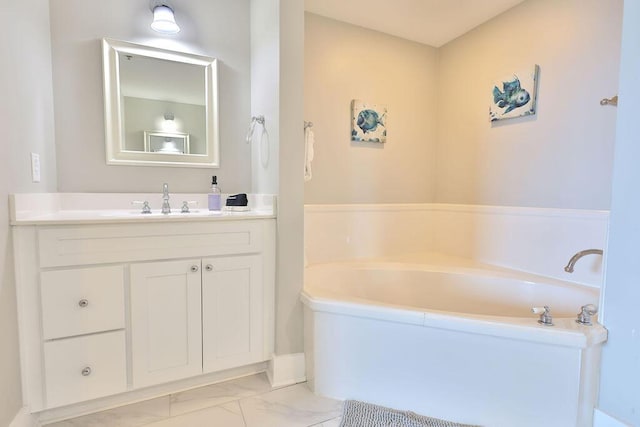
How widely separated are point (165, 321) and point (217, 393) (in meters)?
0.47

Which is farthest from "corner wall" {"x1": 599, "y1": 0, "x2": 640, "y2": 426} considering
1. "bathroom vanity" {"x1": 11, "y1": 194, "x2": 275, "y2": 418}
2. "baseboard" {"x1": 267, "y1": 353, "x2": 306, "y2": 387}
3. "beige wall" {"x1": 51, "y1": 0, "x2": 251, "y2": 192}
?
"beige wall" {"x1": 51, "y1": 0, "x2": 251, "y2": 192}

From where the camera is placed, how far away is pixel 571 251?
1.88 m

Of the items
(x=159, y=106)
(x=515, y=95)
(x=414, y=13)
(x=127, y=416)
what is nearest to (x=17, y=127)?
A: (x=159, y=106)

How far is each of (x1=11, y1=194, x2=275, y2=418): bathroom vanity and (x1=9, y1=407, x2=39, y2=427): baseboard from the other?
0.04 metres

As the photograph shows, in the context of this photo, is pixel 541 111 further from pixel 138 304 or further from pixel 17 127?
pixel 17 127

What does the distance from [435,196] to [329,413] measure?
2055 mm

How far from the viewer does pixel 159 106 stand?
6.18 feet

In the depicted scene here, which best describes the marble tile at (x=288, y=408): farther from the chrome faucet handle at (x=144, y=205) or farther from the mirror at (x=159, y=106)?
the mirror at (x=159, y=106)

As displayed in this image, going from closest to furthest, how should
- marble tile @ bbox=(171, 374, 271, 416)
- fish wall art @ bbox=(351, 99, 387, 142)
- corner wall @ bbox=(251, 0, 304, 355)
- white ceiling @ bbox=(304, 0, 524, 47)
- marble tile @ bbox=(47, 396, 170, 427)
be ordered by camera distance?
marble tile @ bbox=(47, 396, 170, 427) < marble tile @ bbox=(171, 374, 271, 416) < corner wall @ bbox=(251, 0, 304, 355) < white ceiling @ bbox=(304, 0, 524, 47) < fish wall art @ bbox=(351, 99, 387, 142)

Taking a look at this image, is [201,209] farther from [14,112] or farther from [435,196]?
[435,196]

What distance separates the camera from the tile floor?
4.51ft

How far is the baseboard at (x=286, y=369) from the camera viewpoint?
166 cm

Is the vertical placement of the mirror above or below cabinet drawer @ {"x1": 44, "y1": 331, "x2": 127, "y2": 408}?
above

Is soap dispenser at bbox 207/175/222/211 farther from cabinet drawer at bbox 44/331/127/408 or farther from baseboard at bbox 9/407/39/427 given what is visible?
baseboard at bbox 9/407/39/427
